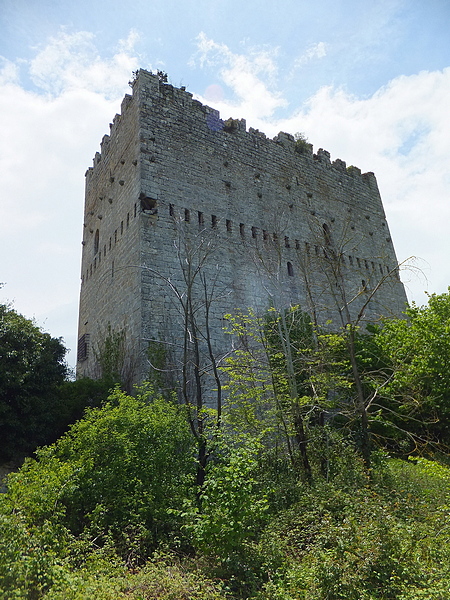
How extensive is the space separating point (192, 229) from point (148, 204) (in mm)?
1503

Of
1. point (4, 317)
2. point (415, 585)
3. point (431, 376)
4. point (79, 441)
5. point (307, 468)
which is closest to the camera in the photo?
point (415, 585)

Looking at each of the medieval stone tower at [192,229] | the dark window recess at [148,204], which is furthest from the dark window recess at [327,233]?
the dark window recess at [148,204]

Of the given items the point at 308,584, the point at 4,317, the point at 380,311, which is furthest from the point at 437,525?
the point at 380,311

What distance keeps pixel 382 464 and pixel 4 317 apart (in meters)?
9.24

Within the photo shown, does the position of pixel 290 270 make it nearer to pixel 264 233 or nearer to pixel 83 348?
pixel 264 233

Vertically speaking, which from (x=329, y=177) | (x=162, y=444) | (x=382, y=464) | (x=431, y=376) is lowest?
(x=382, y=464)

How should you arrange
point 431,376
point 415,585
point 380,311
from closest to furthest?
point 415,585, point 431,376, point 380,311

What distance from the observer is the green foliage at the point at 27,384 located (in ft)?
29.2

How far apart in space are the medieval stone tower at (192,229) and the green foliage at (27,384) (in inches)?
75.0

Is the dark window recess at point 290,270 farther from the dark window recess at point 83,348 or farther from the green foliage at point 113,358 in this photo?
the dark window recess at point 83,348

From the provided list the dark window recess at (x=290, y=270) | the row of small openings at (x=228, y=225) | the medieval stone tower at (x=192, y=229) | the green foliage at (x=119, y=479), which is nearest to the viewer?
the green foliage at (x=119, y=479)

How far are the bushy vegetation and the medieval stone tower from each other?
10.2ft

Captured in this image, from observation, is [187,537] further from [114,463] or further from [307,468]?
[307,468]

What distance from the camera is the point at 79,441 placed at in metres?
6.77
